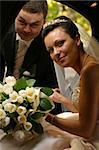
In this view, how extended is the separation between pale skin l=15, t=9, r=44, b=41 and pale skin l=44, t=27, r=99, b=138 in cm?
21

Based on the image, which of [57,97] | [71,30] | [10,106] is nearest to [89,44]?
[71,30]

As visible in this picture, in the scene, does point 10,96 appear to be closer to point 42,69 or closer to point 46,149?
point 46,149

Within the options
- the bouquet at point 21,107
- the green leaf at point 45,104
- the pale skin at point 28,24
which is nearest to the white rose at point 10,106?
the bouquet at point 21,107

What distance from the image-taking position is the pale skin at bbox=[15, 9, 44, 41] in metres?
1.51

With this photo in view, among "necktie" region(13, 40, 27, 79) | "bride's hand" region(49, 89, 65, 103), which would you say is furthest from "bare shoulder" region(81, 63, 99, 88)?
"necktie" region(13, 40, 27, 79)

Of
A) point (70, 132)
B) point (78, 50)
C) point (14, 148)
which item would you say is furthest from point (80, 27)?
point (14, 148)

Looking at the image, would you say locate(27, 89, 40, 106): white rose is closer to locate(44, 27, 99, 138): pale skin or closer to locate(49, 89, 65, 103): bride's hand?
locate(44, 27, 99, 138): pale skin

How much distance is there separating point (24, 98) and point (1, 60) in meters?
0.47

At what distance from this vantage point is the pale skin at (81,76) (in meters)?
1.17

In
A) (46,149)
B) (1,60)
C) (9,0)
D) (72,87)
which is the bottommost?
(46,149)

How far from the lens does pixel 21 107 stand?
1153mm

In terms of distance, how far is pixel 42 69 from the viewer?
1.59m

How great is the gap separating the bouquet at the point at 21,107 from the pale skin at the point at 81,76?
0.09m

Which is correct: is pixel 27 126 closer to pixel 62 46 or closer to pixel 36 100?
pixel 36 100
